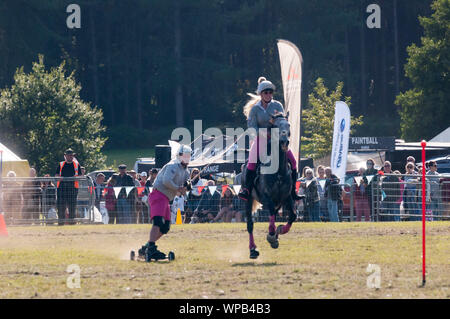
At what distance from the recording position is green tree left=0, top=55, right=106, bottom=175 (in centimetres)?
3991

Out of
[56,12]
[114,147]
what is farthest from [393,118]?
[56,12]

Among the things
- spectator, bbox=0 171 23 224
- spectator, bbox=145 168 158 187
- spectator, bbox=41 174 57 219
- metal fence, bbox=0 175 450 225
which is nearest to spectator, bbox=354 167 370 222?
metal fence, bbox=0 175 450 225

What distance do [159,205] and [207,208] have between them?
951cm

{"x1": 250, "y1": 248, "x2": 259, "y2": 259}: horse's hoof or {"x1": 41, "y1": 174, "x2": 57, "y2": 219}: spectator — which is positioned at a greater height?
{"x1": 41, "y1": 174, "x2": 57, "y2": 219}: spectator

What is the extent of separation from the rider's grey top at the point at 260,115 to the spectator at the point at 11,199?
10532mm

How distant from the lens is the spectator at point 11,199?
Answer: 2212cm

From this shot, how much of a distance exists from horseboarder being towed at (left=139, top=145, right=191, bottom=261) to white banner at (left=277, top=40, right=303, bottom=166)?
8698mm

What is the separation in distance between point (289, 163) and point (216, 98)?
58.9 m

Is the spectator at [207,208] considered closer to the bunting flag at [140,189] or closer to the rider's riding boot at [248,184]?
the bunting flag at [140,189]

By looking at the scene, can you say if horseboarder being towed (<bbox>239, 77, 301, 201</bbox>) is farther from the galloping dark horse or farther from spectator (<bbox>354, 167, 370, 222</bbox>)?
spectator (<bbox>354, 167, 370, 222</bbox>)
